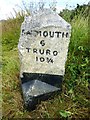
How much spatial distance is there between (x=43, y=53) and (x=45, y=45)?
0.12 metres

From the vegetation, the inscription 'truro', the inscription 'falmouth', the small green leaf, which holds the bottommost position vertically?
the small green leaf

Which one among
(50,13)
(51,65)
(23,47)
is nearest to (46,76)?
(51,65)

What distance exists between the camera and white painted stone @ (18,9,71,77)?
5384 mm

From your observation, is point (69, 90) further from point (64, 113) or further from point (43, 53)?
point (43, 53)

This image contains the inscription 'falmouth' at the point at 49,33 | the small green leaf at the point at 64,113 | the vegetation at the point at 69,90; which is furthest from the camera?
the inscription 'falmouth' at the point at 49,33

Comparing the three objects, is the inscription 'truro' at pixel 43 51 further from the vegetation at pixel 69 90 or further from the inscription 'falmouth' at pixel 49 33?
the vegetation at pixel 69 90

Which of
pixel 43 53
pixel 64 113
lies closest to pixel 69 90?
pixel 64 113

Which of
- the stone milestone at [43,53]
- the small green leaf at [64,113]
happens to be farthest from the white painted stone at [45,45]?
the small green leaf at [64,113]

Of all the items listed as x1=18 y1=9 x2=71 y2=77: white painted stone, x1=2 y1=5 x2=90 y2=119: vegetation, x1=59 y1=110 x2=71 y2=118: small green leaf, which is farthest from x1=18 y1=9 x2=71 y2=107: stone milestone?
x1=59 y1=110 x2=71 y2=118: small green leaf

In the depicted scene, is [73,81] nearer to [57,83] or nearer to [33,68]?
[57,83]

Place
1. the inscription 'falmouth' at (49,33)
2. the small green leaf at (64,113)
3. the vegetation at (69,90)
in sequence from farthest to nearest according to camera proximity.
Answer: the inscription 'falmouth' at (49,33), the vegetation at (69,90), the small green leaf at (64,113)

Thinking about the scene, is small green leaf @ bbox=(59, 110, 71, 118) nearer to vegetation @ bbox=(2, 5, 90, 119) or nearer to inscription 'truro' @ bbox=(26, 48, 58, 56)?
vegetation @ bbox=(2, 5, 90, 119)

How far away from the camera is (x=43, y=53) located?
5.46m

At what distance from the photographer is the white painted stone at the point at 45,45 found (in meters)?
5.38
